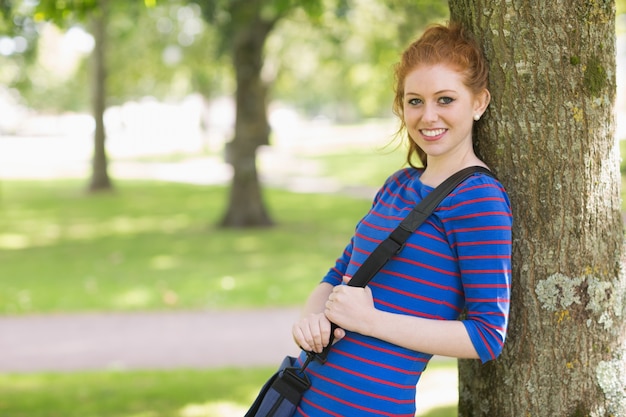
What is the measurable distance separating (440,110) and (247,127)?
13.3 m

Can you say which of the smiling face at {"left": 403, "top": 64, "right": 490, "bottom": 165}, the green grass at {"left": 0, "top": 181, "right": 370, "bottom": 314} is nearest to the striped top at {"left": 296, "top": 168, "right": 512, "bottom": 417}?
the smiling face at {"left": 403, "top": 64, "right": 490, "bottom": 165}

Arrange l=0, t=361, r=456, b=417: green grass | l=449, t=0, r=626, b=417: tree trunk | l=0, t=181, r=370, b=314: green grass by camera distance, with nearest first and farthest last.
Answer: l=449, t=0, r=626, b=417: tree trunk → l=0, t=361, r=456, b=417: green grass → l=0, t=181, r=370, b=314: green grass

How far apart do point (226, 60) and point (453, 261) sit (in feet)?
64.2

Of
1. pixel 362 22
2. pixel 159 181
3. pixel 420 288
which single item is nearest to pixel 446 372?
pixel 420 288

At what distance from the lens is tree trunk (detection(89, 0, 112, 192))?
2247 cm

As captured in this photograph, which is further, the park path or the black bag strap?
the park path

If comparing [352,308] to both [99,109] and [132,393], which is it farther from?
[99,109]

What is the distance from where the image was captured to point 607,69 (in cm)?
233

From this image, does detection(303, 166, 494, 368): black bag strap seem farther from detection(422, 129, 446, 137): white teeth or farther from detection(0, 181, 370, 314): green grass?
detection(0, 181, 370, 314): green grass

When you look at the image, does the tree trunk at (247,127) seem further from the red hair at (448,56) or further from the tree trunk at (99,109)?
the red hair at (448,56)

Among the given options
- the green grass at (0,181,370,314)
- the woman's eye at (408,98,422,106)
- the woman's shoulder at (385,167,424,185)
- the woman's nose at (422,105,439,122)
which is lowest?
the green grass at (0,181,370,314)

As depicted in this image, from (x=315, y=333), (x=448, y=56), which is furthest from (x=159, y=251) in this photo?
(x=448, y=56)

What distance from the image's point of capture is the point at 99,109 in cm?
2303

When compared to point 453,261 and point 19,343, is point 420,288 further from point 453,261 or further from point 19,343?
point 19,343
